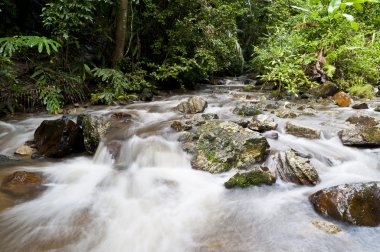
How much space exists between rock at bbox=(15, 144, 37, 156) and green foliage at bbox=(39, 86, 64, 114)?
1.70 metres

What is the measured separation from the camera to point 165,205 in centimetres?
329

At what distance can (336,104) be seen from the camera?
7.28 metres

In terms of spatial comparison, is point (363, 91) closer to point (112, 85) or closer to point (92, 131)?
point (112, 85)

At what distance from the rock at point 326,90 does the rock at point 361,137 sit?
3.57 metres

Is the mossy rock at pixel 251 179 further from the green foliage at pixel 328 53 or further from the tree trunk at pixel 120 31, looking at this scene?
the tree trunk at pixel 120 31

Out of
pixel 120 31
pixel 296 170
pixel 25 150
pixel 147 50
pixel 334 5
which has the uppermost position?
pixel 120 31

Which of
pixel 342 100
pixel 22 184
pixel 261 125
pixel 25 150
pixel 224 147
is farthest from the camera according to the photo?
pixel 342 100

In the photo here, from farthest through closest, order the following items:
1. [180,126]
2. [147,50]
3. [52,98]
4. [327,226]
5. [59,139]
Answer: [147,50], [52,98], [180,126], [59,139], [327,226]

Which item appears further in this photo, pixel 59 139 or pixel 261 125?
pixel 261 125

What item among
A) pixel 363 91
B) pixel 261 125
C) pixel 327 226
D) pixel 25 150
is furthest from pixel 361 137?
pixel 25 150

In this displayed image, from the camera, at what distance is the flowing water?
2568mm

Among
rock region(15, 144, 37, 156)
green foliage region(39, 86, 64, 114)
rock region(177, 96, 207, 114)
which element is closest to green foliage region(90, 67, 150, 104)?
green foliage region(39, 86, 64, 114)

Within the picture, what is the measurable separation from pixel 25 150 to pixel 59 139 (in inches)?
26.0

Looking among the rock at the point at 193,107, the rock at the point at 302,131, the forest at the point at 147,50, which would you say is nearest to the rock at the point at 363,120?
the rock at the point at 302,131
